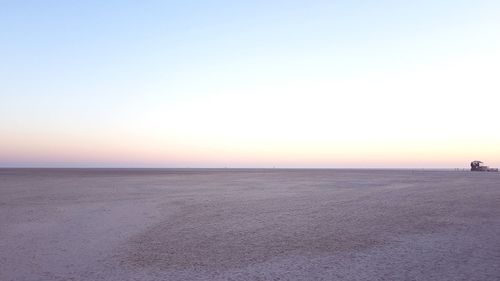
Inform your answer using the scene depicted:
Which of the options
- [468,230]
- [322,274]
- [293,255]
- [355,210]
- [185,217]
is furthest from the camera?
[355,210]

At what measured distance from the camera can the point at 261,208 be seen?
23.3 meters

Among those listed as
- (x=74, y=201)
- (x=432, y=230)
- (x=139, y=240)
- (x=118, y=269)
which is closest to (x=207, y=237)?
(x=139, y=240)

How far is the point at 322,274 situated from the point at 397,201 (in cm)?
1754

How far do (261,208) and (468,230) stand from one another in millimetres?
9718

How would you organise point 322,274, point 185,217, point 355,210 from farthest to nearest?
point 355,210 → point 185,217 → point 322,274

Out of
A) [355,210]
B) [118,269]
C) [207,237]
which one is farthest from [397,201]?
[118,269]

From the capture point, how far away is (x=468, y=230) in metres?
16.3

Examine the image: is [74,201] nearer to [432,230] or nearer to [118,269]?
[118,269]

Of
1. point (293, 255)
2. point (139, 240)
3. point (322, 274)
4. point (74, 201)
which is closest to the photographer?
point (322, 274)

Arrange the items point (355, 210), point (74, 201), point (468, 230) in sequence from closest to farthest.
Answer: point (468, 230) → point (355, 210) → point (74, 201)

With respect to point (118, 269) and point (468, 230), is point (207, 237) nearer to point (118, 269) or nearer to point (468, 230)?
point (118, 269)

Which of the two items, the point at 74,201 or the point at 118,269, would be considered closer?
the point at 118,269

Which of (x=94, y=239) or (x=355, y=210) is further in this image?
(x=355, y=210)

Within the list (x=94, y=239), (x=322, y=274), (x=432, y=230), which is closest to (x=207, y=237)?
(x=94, y=239)
